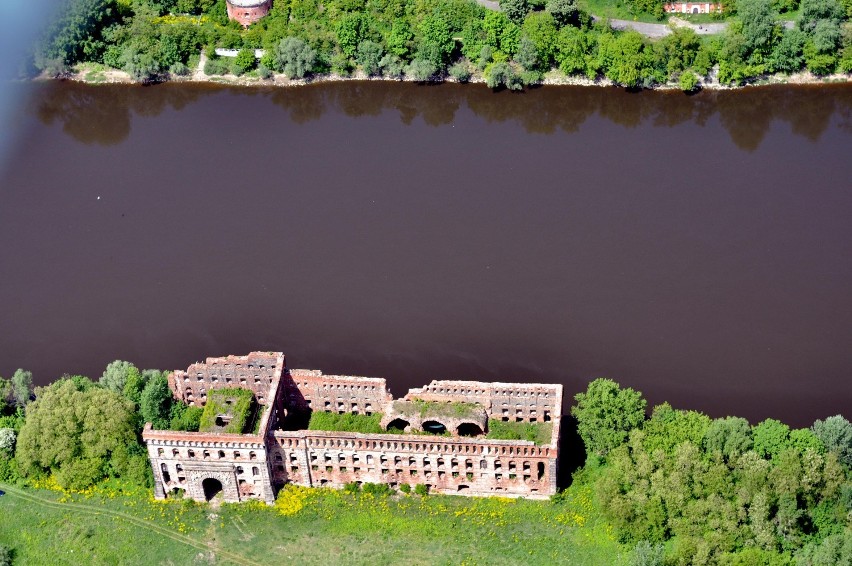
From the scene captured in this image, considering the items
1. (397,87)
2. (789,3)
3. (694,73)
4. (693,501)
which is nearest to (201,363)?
(693,501)

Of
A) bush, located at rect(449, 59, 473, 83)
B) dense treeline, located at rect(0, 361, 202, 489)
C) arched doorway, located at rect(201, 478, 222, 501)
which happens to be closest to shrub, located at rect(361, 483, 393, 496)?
arched doorway, located at rect(201, 478, 222, 501)

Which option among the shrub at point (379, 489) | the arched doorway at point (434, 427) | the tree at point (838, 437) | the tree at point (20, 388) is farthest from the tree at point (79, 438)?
the tree at point (838, 437)

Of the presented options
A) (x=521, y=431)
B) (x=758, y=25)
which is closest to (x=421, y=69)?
(x=758, y=25)

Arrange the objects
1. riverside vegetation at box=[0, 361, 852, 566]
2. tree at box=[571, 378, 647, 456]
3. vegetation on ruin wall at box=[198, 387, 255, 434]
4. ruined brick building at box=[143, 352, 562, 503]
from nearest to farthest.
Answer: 1. riverside vegetation at box=[0, 361, 852, 566]
2. ruined brick building at box=[143, 352, 562, 503]
3. tree at box=[571, 378, 647, 456]
4. vegetation on ruin wall at box=[198, 387, 255, 434]

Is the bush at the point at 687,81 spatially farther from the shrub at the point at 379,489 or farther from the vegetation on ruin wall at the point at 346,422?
the shrub at the point at 379,489

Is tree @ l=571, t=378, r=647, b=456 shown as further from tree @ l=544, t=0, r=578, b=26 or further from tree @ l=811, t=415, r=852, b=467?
tree @ l=544, t=0, r=578, b=26

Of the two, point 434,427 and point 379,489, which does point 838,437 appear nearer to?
point 434,427
